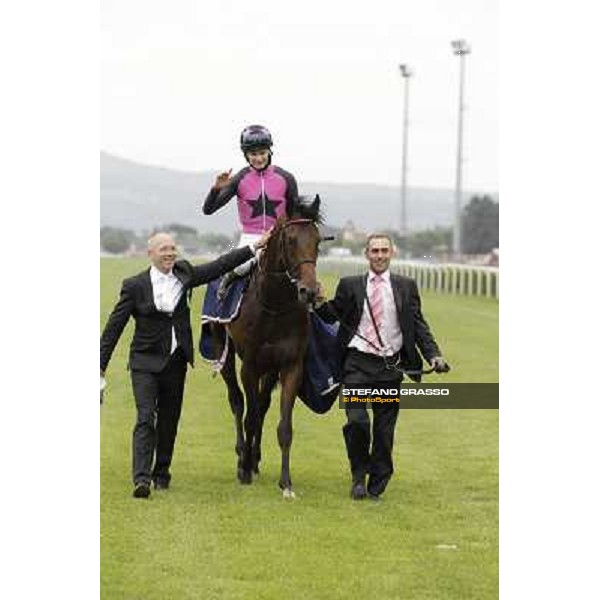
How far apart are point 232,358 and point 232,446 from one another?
1136 mm

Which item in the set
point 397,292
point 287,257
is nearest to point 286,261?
point 287,257

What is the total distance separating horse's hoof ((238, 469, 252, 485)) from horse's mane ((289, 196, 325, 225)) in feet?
6.94

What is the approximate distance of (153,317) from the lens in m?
13.5

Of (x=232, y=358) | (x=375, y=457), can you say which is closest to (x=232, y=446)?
(x=232, y=358)

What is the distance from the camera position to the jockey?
13.5m

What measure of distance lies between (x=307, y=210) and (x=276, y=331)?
3.94 ft

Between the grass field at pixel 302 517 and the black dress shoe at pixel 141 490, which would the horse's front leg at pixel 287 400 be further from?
the black dress shoe at pixel 141 490

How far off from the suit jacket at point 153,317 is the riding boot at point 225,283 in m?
0.78

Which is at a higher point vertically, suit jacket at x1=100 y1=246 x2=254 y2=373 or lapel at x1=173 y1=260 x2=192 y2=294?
lapel at x1=173 y1=260 x2=192 y2=294

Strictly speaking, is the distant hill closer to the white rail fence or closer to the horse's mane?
the horse's mane

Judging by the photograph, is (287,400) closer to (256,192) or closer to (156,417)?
(156,417)

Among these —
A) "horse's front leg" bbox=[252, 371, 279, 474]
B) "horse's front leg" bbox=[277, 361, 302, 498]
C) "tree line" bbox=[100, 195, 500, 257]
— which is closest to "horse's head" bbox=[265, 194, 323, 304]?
"tree line" bbox=[100, 195, 500, 257]
